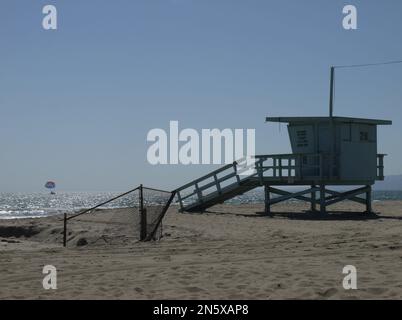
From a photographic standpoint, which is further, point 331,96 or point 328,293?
point 331,96

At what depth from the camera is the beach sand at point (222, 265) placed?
755cm

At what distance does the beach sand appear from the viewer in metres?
7.55

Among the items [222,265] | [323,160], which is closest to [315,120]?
[323,160]

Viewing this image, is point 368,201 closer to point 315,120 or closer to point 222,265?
point 315,120

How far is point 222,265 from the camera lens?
9.73 meters

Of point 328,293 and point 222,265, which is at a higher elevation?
point 328,293

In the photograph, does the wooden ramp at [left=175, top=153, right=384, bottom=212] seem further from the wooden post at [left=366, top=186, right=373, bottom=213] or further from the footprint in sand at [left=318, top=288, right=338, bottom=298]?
the footprint in sand at [left=318, top=288, right=338, bottom=298]

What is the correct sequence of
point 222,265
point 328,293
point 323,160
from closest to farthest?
point 328,293 < point 222,265 < point 323,160

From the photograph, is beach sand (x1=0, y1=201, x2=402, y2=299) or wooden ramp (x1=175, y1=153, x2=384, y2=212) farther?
wooden ramp (x1=175, y1=153, x2=384, y2=212)

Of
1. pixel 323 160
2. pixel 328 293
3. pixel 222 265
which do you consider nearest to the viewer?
pixel 328 293

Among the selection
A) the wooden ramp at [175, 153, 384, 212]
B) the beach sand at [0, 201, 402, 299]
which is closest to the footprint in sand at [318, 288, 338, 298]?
the beach sand at [0, 201, 402, 299]

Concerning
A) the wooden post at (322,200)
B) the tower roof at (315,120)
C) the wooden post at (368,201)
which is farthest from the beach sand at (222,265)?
the wooden post at (368,201)
